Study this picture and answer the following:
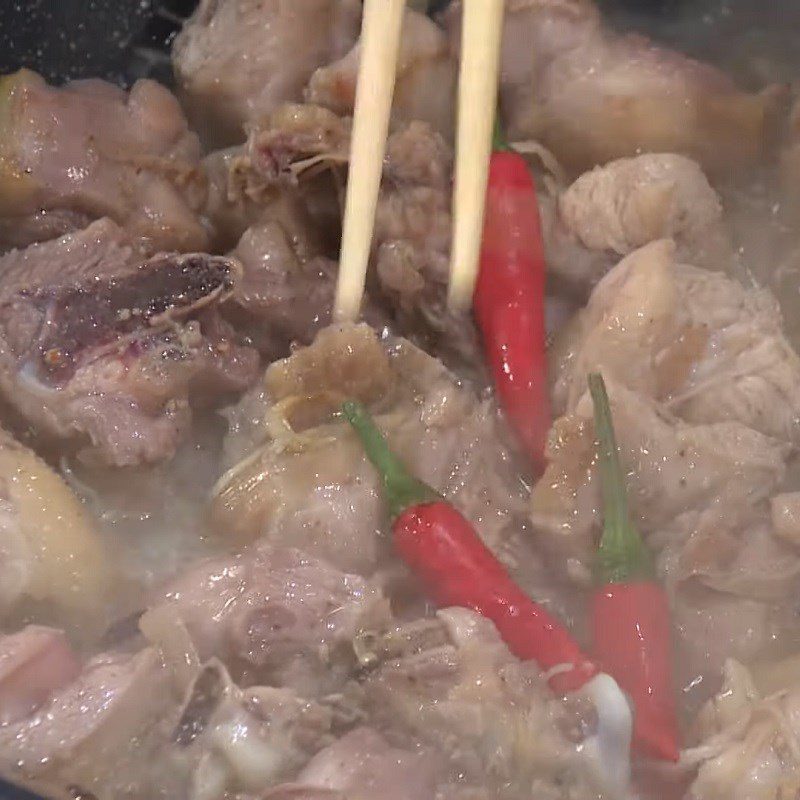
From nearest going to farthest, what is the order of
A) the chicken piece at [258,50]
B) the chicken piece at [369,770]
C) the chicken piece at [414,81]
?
the chicken piece at [369,770], the chicken piece at [414,81], the chicken piece at [258,50]

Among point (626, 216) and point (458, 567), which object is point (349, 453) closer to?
point (458, 567)

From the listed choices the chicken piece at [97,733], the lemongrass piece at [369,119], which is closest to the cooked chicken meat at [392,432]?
the chicken piece at [97,733]

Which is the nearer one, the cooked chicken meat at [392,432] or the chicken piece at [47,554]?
the cooked chicken meat at [392,432]

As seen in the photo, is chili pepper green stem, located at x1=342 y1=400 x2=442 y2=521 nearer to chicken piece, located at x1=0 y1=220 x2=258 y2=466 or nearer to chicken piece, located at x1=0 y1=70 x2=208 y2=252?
chicken piece, located at x1=0 y1=220 x2=258 y2=466

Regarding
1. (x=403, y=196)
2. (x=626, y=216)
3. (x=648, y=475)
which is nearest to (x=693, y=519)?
(x=648, y=475)

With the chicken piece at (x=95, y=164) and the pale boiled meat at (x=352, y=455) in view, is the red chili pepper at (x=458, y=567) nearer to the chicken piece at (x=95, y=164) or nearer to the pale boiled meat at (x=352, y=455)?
the pale boiled meat at (x=352, y=455)

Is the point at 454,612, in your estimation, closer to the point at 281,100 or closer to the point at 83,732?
the point at 83,732

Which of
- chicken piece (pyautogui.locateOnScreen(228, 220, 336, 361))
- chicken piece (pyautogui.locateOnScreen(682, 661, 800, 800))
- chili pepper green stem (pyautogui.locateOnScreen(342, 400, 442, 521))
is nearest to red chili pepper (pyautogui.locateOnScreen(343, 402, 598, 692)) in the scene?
chili pepper green stem (pyautogui.locateOnScreen(342, 400, 442, 521))
